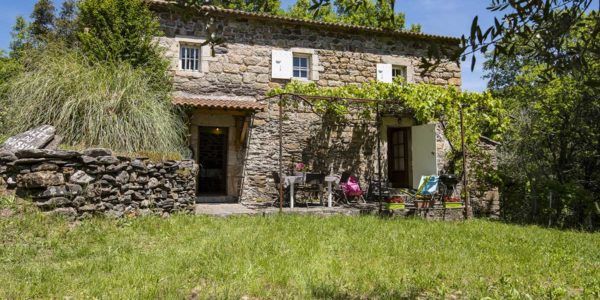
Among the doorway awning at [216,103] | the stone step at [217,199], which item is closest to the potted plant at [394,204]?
the doorway awning at [216,103]

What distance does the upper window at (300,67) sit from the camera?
35.6 feet

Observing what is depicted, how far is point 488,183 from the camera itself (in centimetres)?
1038

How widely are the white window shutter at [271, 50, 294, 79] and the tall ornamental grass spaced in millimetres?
3806

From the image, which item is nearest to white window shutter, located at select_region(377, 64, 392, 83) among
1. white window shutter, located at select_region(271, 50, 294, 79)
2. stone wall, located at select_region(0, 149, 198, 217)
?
white window shutter, located at select_region(271, 50, 294, 79)

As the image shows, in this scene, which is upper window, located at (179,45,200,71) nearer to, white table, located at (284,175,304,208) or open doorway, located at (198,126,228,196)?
open doorway, located at (198,126,228,196)

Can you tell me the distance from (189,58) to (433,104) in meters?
5.92

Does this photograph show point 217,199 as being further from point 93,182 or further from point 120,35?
point 93,182

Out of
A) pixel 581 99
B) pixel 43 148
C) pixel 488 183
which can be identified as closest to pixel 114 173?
pixel 43 148

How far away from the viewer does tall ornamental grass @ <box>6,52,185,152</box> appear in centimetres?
650

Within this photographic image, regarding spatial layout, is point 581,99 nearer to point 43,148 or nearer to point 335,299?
point 335,299

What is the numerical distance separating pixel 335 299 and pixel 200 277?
1.19 metres

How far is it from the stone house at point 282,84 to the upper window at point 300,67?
0.03 metres

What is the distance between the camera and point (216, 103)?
9039mm

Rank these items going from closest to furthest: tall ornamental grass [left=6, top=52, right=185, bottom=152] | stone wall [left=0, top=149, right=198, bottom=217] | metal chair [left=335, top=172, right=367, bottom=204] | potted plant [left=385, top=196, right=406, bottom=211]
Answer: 1. stone wall [left=0, top=149, right=198, bottom=217]
2. tall ornamental grass [left=6, top=52, right=185, bottom=152]
3. potted plant [left=385, top=196, right=406, bottom=211]
4. metal chair [left=335, top=172, right=367, bottom=204]
